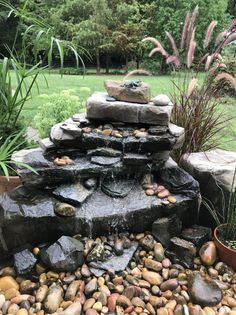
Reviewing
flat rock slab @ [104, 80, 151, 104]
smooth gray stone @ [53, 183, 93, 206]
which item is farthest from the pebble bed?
flat rock slab @ [104, 80, 151, 104]

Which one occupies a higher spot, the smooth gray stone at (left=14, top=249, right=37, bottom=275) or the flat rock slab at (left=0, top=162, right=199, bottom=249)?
the flat rock slab at (left=0, top=162, right=199, bottom=249)

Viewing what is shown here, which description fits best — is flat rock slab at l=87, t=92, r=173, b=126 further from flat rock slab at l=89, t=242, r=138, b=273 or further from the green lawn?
flat rock slab at l=89, t=242, r=138, b=273

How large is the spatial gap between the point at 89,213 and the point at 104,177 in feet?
1.08

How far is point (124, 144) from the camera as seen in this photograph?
251 cm

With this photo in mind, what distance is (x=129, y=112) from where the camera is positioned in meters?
2.60

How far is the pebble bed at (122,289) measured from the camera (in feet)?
6.25

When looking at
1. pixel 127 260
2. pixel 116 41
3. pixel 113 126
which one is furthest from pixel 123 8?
pixel 127 260

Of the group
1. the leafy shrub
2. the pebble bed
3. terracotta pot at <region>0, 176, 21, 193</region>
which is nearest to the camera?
the pebble bed

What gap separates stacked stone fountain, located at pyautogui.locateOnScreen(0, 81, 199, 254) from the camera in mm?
2279

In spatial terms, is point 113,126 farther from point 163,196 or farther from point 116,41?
point 116,41

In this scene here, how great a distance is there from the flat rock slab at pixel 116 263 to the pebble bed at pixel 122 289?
28 millimetres

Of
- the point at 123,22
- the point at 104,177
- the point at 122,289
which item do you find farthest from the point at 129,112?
the point at 123,22

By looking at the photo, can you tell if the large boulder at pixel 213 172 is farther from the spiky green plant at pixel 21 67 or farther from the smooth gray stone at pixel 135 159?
the spiky green plant at pixel 21 67

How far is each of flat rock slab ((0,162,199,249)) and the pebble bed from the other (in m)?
0.13
